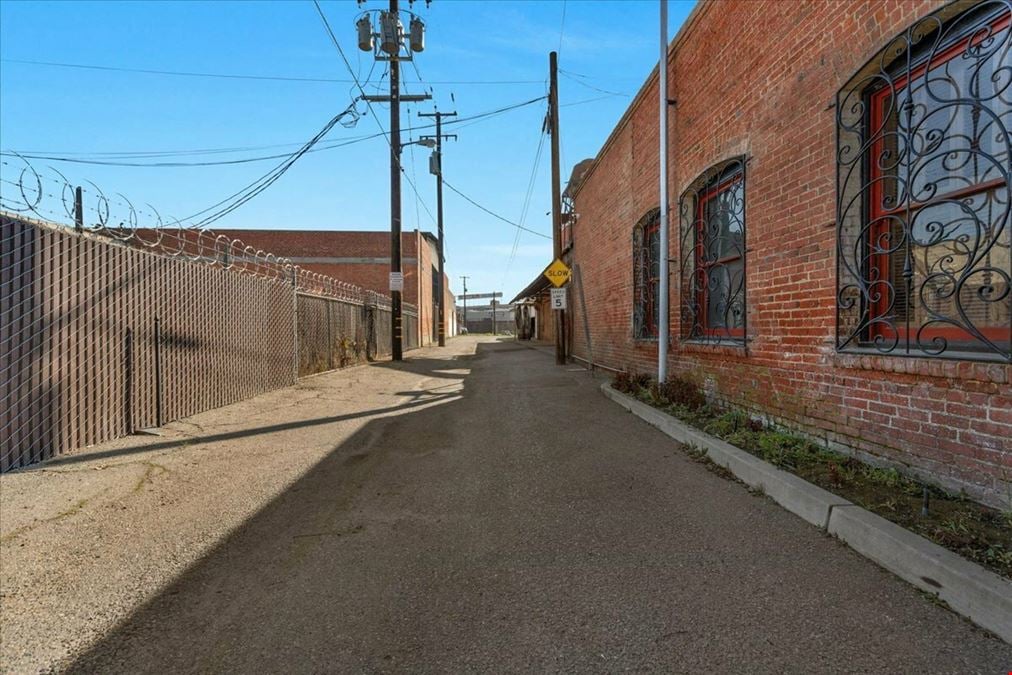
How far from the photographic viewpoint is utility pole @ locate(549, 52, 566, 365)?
14.6 metres

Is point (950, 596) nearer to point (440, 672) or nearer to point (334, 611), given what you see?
point (440, 672)

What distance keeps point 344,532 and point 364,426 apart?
11.4 feet

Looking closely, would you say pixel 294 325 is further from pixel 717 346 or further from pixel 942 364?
pixel 942 364

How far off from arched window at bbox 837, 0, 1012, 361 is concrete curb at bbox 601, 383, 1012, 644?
1139 millimetres

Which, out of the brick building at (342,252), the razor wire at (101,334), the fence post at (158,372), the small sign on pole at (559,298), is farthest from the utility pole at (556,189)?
the brick building at (342,252)

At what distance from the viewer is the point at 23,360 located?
444 cm

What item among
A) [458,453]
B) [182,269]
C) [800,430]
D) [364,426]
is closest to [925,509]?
[800,430]

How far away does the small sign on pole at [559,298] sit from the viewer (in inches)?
557

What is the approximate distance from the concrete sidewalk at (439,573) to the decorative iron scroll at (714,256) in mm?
2097

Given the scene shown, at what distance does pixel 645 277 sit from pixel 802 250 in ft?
16.6

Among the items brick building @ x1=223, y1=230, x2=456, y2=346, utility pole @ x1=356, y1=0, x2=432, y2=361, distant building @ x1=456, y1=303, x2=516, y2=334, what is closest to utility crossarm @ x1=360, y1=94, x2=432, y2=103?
utility pole @ x1=356, y1=0, x2=432, y2=361

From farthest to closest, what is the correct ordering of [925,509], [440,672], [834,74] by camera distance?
[834,74]
[925,509]
[440,672]

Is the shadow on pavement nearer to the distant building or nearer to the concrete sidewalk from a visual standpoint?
the concrete sidewalk

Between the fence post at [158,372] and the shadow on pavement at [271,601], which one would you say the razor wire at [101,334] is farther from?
the shadow on pavement at [271,601]
